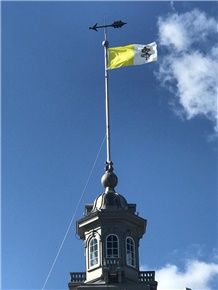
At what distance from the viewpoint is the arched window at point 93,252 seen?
78625 mm

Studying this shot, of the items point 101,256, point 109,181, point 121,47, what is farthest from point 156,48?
point 101,256

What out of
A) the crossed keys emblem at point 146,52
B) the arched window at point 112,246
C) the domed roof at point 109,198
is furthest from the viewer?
the crossed keys emblem at point 146,52

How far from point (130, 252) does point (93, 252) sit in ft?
9.08

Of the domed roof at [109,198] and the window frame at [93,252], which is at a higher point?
the domed roof at [109,198]

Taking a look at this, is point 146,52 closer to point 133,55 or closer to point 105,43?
point 133,55

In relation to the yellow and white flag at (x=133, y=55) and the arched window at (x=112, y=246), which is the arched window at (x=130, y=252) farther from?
the yellow and white flag at (x=133, y=55)

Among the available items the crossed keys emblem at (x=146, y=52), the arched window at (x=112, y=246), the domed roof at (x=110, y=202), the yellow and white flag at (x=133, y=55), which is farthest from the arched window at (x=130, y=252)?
the crossed keys emblem at (x=146, y=52)

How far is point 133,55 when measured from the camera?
3322 inches

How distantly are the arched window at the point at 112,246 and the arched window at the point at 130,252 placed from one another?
2.98 feet

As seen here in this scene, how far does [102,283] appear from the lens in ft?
252

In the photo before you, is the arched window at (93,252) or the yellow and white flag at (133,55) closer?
the arched window at (93,252)

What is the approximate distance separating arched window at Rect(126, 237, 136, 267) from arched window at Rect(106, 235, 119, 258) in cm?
91

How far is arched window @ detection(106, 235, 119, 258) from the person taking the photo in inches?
3091

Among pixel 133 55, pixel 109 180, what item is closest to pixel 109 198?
pixel 109 180
